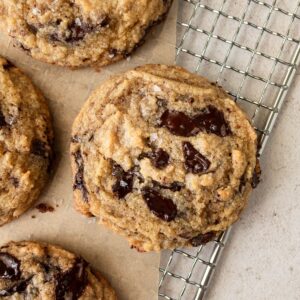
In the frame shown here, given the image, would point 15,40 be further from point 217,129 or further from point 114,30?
point 217,129

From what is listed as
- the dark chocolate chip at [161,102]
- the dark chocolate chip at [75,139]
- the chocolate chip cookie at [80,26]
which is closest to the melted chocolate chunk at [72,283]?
the dark chocolate chip at [75,139]

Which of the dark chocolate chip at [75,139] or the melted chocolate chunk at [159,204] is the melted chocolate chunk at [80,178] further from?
the melted chocolate chunk at [159,204]

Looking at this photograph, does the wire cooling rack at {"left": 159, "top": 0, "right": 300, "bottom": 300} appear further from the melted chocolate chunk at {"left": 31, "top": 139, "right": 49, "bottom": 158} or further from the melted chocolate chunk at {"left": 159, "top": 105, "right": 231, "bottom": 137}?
the melted chocolate chunk at {"left": 31, "top": 139, "right": 49, "bottom": 158}

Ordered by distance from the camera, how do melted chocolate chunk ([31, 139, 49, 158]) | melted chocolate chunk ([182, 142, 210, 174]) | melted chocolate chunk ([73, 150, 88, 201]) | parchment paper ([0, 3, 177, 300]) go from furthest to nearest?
parchment paper ([0, 3, 177, 300]), melted chocolate chunk ([31, 139, 49, 158]), melted chocolate chunk ([73, 150, 88, 201]), melted chocolate chunk ([182, 142, 210, 174])

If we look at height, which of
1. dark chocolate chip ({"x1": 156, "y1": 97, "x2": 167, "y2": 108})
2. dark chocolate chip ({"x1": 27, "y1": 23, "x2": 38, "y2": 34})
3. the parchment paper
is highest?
dark chocolate chip ({"x1": 27, "y1": 23, "x2": 38, "y2": 34})

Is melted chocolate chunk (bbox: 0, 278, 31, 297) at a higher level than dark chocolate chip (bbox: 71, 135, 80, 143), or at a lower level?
lower

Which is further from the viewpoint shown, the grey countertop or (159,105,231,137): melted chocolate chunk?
Answer: the grey countertop

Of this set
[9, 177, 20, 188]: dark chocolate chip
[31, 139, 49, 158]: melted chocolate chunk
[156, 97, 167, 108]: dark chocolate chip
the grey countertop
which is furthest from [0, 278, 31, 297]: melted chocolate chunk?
[156, 97, 167, 108]: dark chocolate chip
